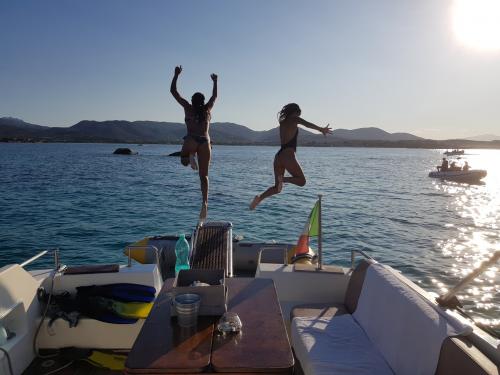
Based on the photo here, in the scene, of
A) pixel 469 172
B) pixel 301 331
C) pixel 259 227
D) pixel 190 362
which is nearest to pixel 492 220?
pixel 259 227

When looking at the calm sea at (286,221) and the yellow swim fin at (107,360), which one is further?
the calm sea at (286,221)

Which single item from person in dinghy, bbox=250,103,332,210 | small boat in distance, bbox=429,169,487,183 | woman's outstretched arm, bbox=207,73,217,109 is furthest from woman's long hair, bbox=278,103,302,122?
small boat in distance, bbox=429,169,487,183

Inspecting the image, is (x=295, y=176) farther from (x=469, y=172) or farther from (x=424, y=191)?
(x=469, y=172)

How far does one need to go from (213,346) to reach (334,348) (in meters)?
1.72

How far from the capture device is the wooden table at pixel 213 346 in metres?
2.29

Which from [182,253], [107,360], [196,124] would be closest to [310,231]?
[182,253]

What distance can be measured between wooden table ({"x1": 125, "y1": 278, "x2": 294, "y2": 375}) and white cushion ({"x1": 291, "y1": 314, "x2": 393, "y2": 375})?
0.85m

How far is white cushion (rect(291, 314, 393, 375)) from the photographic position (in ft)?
11.3

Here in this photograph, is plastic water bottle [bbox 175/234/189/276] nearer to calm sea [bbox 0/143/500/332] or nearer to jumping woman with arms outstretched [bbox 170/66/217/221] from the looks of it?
jumping woman with arms outstretched [bbox 170/66/217/221]

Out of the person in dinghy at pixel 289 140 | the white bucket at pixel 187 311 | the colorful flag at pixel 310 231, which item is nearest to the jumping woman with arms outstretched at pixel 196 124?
the person in dinghy at pixel 289 140

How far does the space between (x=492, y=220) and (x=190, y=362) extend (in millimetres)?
23495

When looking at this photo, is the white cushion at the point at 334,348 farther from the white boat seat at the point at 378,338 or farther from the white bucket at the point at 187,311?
the white bucket at the point at 187,311

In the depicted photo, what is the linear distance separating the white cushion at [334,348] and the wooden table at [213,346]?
85cm

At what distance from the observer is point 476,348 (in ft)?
8.58
